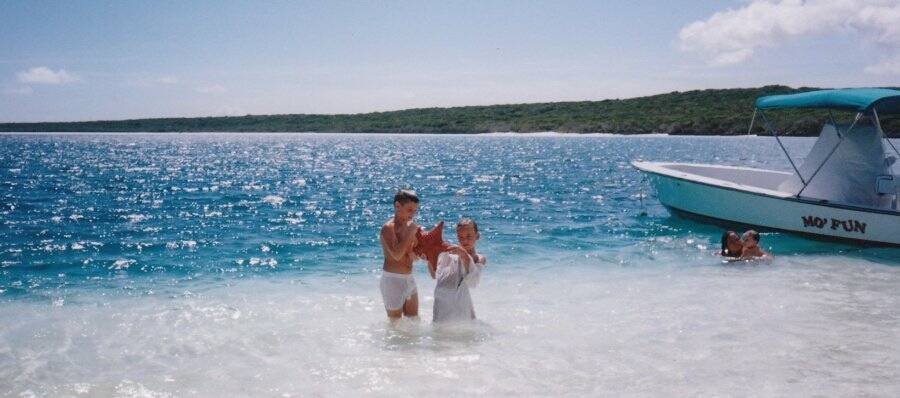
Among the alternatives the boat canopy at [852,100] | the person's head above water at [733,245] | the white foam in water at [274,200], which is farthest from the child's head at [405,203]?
the white foam in water at [274,200]

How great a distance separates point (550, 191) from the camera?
33.2 metres

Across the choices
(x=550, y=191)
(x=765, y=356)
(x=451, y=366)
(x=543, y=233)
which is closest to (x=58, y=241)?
(x=543, y=233)

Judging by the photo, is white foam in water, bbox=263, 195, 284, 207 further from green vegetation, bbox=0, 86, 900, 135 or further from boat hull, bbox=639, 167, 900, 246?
green vegetation, bbox=0, 86, 900, 135

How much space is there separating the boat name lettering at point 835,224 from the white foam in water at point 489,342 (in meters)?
2.89

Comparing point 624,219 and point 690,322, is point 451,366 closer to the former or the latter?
point 690,322

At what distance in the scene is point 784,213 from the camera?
15.2 m

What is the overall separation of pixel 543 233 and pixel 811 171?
261 inches

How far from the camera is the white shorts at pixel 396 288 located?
24.2ft

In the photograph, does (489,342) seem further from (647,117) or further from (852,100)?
(647,117)

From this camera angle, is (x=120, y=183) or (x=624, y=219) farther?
(x=120, y=183)

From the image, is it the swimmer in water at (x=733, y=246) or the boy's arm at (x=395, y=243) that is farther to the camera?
the swimmer in water at (x=733, y=246)

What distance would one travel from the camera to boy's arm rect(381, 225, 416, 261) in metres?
6.87

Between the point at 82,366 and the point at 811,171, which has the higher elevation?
the point at 811,171

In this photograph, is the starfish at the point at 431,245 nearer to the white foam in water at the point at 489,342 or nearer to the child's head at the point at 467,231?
the child's head at the point at 467,231
